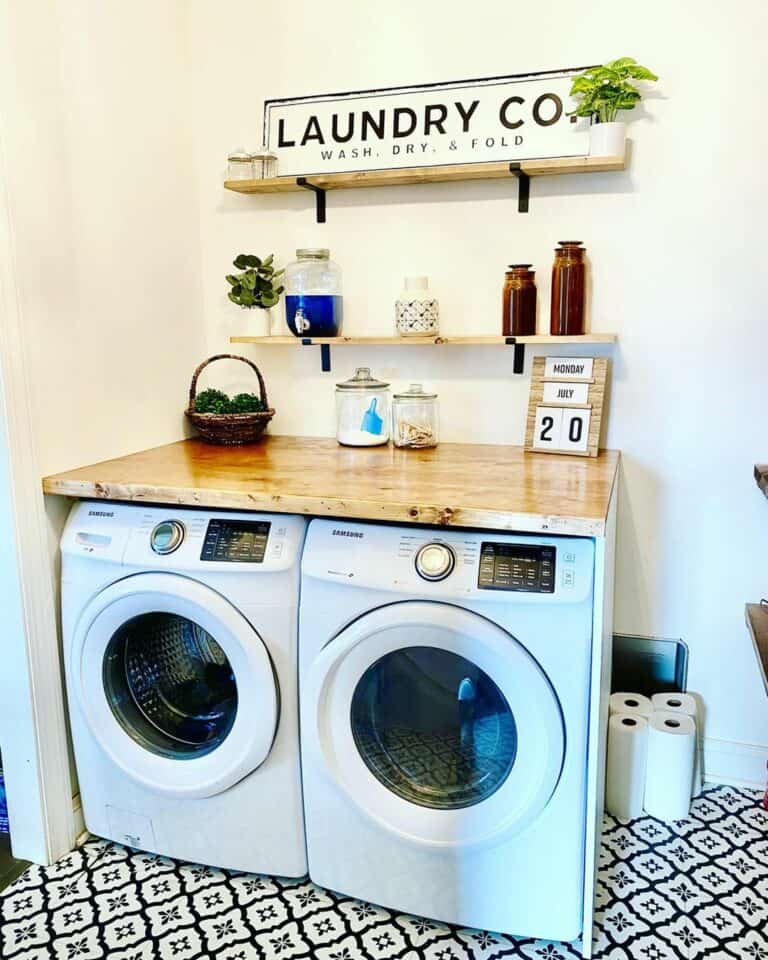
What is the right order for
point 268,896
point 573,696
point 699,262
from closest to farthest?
1. point 573,696
2. point 268,896
3. point 699,262

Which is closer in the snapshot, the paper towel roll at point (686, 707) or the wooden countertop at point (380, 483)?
the wooden countertop at point (380, 483)

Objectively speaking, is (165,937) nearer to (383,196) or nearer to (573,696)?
(573,696)

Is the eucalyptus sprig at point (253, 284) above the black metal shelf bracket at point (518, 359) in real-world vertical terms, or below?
above

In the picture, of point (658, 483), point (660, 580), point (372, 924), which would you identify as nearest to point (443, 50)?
point (658, 483)

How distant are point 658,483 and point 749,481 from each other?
23cm

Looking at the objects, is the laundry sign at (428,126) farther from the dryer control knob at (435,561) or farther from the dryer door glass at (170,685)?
the dryer door glass at (170,685)

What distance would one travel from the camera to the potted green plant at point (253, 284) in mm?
2273

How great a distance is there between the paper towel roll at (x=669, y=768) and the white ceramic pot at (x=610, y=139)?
147 centimetres

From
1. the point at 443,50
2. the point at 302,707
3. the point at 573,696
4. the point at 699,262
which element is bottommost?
the point at 302,707

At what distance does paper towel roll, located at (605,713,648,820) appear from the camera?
6.59 feet

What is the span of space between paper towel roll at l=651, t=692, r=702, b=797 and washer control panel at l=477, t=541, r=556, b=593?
893 millimetres

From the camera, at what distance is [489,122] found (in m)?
2.07

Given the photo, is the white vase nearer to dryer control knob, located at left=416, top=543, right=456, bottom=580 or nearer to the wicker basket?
the wicker basket

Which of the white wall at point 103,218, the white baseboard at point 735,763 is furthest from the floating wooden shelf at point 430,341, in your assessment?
the white baseboard at point 735,763
